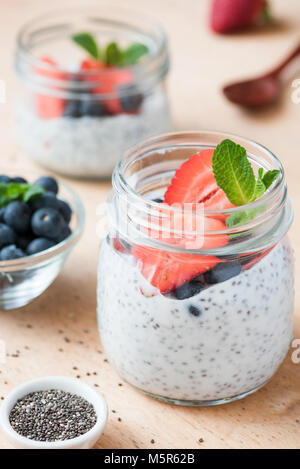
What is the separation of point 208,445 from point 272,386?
0.16 meters

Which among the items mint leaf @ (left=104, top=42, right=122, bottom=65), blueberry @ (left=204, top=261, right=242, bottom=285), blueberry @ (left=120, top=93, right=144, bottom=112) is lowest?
blueberry @ (left=120, top=93, right=144, bottom=112)

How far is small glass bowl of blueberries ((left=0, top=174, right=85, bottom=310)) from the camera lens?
1234 mm

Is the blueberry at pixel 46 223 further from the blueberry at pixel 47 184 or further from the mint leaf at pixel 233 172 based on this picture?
the mint leaf at pixel 233 172

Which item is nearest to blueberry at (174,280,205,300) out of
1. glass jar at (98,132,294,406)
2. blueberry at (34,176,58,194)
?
glass jar at (98,132,294,406)

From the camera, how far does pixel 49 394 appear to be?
105 cm

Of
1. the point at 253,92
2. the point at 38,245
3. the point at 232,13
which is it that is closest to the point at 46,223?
the point at 38,245

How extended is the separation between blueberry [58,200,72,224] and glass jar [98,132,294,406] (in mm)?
247

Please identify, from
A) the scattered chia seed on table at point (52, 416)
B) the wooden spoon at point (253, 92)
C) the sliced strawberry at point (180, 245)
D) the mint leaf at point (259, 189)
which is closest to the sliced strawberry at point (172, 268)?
the sliced strawberry at point (180, 245)

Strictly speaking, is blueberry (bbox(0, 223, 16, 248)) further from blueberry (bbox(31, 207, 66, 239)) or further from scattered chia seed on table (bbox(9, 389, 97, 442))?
scattered chia seed on table (bbox(9, 389, 97, 442))

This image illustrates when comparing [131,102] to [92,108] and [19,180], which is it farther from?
[19,180]

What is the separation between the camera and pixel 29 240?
50.8 inches

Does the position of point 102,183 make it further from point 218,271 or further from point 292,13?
point 292,13

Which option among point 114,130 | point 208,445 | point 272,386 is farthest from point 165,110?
point 208,445

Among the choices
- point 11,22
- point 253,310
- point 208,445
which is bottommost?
point 11,22
